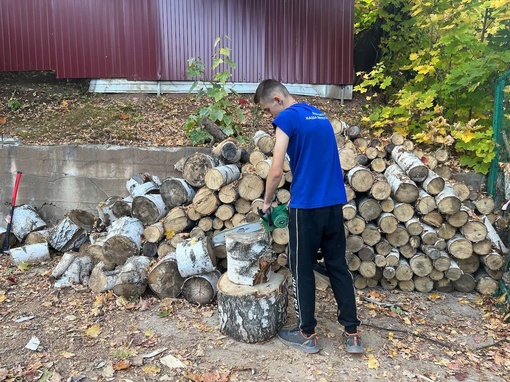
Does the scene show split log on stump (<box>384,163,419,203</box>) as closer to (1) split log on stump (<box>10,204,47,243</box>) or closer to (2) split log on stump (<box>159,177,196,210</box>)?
(2) split log on stump (<box>159,177,196,210</box>)

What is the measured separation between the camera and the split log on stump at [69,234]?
5.65 m

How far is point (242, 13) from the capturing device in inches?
326

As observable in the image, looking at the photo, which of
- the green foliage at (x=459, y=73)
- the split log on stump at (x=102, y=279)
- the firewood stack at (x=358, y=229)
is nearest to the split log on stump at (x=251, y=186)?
the firewood stack at (x=358, y=229)

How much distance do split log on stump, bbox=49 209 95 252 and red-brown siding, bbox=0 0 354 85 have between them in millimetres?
3606

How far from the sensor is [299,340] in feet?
11.9

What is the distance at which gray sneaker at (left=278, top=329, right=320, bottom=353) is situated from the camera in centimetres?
355

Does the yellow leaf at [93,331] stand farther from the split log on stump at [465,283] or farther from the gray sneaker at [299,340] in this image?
the split log on stump at [465,283]

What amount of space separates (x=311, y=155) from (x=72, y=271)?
10.2ft

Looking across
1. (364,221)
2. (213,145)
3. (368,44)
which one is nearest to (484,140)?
(364,221)

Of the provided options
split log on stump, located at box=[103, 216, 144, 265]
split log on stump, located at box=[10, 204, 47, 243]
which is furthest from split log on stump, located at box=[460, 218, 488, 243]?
split log on stump, located at box=[10, 204, 47, 243]

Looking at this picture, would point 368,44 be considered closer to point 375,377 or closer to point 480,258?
point 480,258

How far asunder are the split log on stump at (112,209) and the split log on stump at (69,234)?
296mm

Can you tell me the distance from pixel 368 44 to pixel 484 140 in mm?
4398

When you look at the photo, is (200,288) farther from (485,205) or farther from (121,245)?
(485,205)
